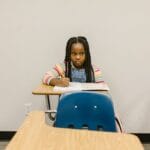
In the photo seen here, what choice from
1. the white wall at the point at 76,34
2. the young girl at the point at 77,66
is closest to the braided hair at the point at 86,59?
the young girl at the point at 77,66

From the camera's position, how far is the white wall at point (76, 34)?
2.93 m

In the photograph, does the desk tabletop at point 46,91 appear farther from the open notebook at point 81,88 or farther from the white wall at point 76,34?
the white wall at point 76,34

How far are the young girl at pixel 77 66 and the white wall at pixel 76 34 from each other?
7.5 inches

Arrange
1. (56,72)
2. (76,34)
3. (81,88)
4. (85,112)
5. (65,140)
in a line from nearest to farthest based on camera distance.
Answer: (65,140), (85,112), (81,88), (56,72), (76,34)

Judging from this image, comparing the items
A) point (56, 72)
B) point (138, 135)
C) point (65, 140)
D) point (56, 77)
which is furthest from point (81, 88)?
point (138, 135)

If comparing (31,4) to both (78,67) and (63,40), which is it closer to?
(63,40)

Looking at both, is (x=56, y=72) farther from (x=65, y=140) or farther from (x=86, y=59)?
(x=65, y=140)

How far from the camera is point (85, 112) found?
1.88 meters

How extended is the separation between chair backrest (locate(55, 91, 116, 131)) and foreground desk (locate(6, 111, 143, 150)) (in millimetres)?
358

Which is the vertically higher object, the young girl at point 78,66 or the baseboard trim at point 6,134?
the young girl at point 78,66

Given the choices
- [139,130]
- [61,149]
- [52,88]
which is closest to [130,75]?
[139,130]

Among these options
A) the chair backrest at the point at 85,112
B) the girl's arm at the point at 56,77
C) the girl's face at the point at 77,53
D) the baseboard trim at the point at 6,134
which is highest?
the girl's face at the point at 77,53

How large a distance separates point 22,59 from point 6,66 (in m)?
0.19

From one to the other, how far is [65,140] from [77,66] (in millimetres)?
1539
